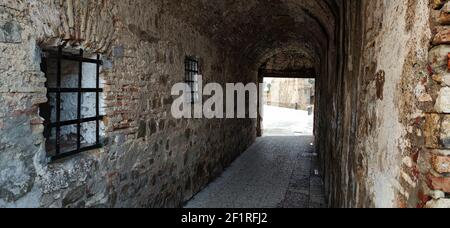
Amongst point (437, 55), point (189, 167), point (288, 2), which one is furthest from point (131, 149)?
point (288, 2)

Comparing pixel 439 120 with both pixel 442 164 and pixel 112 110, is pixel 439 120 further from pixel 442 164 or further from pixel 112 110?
pixel 112 110

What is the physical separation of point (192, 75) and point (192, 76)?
2cm

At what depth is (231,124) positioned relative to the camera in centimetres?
895

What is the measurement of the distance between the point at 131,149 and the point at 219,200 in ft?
7.51

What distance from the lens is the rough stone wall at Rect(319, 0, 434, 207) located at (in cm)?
166

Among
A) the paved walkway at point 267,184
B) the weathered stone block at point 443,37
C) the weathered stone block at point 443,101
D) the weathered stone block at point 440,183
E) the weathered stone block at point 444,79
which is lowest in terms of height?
the paved walkway at point 267,184

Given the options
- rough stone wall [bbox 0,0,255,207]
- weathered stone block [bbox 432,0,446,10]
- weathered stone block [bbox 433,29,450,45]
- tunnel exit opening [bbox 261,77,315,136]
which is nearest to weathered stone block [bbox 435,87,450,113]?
weathered stone block [bbox 433,29,450,45]

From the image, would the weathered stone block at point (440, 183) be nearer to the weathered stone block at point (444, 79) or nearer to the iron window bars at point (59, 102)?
the weathered stone block at point (444, 79)

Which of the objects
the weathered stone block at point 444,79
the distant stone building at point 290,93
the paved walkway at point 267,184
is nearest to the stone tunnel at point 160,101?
the weathered stone block at point 444,79

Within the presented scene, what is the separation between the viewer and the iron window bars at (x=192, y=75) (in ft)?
18.6

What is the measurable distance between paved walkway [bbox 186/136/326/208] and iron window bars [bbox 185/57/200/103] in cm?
164

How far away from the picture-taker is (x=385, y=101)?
7.18 feet

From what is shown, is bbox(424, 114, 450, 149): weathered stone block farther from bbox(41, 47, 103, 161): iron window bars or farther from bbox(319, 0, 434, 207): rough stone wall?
bbox(41, 47, 103, 161): iron window bars
